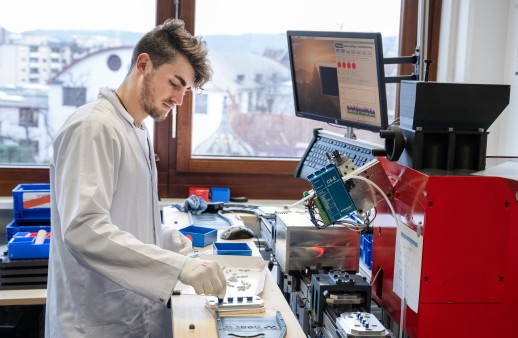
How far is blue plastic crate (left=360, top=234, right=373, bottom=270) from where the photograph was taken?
2.12 m

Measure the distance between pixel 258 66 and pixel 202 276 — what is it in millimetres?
1962

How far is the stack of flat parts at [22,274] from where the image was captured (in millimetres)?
2500

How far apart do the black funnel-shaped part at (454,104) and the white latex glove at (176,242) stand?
36.9 inches

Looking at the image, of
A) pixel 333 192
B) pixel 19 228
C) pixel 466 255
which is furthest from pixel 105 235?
pixel 19 228

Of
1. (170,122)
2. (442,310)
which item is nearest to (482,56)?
(170,122)

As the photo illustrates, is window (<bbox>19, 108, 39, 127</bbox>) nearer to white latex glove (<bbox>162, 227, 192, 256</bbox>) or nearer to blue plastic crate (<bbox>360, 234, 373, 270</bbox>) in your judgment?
white latex glove (<bbox>162, 227, 192, 256</bbox>)

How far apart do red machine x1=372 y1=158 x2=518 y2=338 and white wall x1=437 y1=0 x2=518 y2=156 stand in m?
1.71

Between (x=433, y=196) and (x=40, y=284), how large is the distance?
167 cm

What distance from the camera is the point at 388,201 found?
1693 millimetres

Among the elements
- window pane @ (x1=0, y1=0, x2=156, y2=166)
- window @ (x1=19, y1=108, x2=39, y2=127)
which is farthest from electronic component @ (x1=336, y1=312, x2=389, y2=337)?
window @ (x1=19, y1=108, x2=39, y2=127)

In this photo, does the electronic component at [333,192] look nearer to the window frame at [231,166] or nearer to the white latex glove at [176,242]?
the white latex glove at [176,242]

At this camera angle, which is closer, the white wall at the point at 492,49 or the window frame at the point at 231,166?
the white wall at the point at 492,49

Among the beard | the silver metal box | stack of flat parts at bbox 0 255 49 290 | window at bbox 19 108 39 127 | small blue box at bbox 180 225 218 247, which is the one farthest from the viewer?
window at bbox 19 108 39 127

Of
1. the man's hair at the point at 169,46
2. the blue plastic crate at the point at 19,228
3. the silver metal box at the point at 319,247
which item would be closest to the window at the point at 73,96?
the blue plastic crate at the point at 19,228
